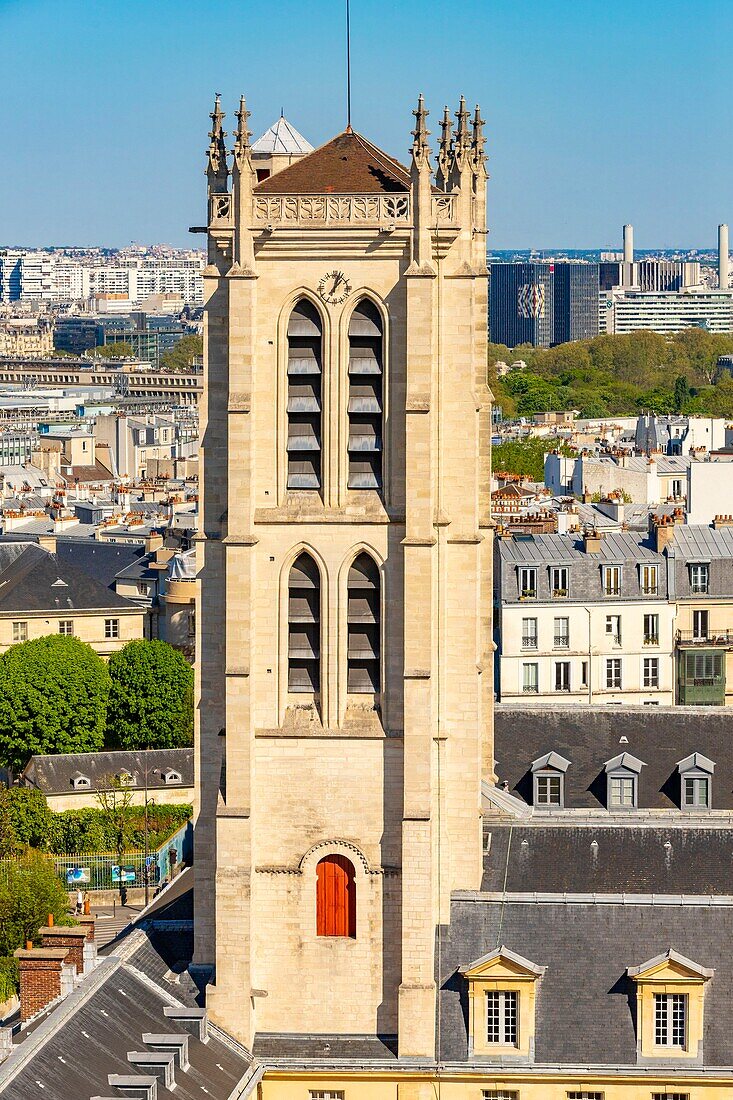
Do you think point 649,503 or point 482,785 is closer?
point 482,785

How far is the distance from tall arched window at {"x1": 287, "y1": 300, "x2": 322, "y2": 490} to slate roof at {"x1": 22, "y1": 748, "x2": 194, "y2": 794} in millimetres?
43615

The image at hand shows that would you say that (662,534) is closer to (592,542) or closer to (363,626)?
(592,542)

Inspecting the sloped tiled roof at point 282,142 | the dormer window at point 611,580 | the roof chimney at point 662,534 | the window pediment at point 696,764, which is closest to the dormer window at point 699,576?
the roof chimney at point 662,534

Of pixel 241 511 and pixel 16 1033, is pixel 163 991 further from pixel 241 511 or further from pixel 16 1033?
pixel 241 511

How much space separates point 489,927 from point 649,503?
278 feet

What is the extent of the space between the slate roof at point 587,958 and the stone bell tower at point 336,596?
1.80 ft

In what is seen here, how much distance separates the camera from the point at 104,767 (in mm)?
91875

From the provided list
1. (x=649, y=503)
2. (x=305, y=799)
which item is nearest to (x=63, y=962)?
(x=305, y=799)

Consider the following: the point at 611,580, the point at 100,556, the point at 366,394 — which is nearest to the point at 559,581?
the point at 611,580

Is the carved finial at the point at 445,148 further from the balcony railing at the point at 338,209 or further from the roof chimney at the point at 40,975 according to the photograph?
the roof chimney at the point at 40,975

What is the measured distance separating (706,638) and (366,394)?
46896mm

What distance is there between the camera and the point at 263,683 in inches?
1902

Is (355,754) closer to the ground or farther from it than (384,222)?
closer to the ground

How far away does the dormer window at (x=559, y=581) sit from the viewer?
3590 inches
